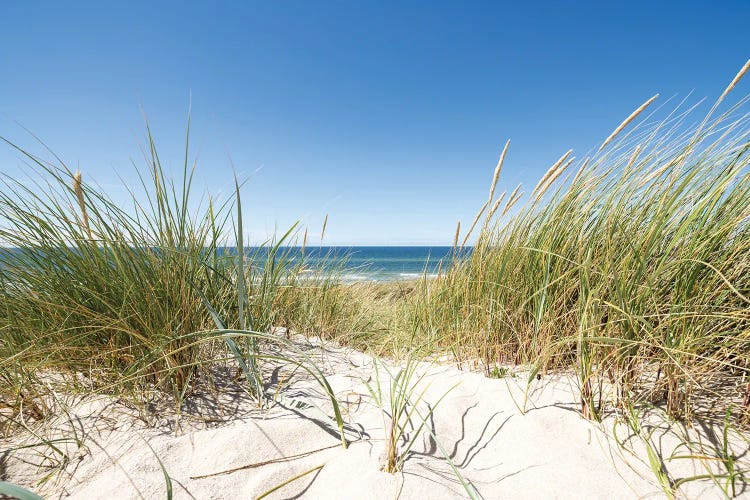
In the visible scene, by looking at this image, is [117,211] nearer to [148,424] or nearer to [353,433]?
[148,424]

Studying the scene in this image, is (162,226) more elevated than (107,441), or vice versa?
(162,226)

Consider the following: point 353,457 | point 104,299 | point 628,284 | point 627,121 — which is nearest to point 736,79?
point 627,121

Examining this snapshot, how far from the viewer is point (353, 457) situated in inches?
33.4

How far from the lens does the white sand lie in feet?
2.48

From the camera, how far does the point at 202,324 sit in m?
1.22

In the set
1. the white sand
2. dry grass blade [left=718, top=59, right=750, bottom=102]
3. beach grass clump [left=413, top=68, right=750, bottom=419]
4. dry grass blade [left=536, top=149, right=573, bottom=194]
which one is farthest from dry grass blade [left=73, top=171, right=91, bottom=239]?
dry grass blade [left=718, top=59, right=750, bottom=102]

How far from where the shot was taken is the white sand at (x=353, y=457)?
755 millimetres

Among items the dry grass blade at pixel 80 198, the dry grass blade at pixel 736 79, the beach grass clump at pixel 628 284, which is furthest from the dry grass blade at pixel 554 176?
the dry grass blade at pixel 80 198

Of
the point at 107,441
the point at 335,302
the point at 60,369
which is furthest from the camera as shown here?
the point at 335,302

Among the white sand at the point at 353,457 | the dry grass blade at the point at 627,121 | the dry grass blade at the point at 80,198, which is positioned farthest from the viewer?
the dry grass blade at the point at 627,121

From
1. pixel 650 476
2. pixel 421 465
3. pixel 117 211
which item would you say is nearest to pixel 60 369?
pixel 117 211

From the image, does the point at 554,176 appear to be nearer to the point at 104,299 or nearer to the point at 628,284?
the point at 628,284

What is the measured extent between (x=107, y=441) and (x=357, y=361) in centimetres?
119

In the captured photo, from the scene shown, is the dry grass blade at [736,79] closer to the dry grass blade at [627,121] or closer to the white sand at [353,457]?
the dry grass blade at [627,121]
